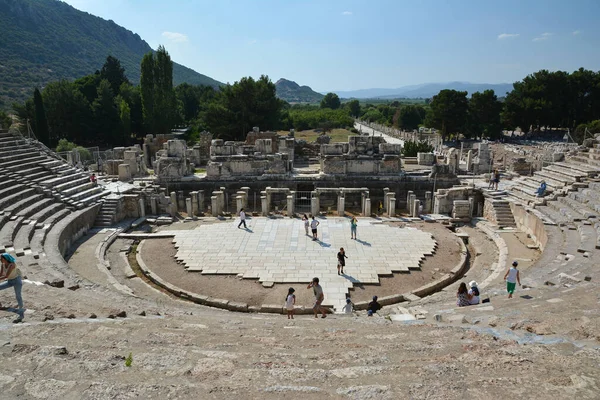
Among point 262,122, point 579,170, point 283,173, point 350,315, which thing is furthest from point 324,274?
point 262,122

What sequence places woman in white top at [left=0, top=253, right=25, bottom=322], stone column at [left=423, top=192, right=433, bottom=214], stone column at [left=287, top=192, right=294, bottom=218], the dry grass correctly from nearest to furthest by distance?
1. woman in white top at [left=0, top=253, right=25, bottom=322]
2. stone column at [left=287, top=192, right=294, bottom=218]
3. stone column at [left=423, top=192, right=433, bottom=214]
4. the dry grass

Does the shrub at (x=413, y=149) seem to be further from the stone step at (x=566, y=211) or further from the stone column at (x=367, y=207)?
the stone step at (x=566, y=211)

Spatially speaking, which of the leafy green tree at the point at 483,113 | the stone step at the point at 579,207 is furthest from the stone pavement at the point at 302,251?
the leafy green tree at the point at 483,113

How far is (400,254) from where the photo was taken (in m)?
15.0

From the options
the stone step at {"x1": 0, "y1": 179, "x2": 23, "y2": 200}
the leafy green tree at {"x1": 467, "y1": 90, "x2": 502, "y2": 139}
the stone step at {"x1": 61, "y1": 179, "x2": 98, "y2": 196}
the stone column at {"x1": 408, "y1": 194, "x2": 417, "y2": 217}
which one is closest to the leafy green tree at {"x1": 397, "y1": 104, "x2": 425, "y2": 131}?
the leafy green tree at {"x1": 467, "y1": 90, "x2": 502, "y2": 139}

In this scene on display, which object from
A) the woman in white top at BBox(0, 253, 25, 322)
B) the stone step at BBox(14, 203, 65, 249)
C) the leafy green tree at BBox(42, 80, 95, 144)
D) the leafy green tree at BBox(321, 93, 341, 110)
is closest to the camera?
the woman in white top at BBox(0, 253, 25, 322)

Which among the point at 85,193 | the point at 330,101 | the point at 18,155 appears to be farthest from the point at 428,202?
the point at 330,101

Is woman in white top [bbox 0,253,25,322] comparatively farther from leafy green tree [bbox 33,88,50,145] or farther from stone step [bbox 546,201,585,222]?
leafy green tree [bbox 33,88,50,145]

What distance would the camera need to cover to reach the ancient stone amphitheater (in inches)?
177

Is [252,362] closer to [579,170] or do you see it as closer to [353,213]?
[353,213]

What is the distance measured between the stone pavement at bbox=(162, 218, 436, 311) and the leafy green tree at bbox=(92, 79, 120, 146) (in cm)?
3049

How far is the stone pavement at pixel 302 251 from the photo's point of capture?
43.4ft

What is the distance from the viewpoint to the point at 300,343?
21.4 feet

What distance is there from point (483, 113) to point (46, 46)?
374ft
